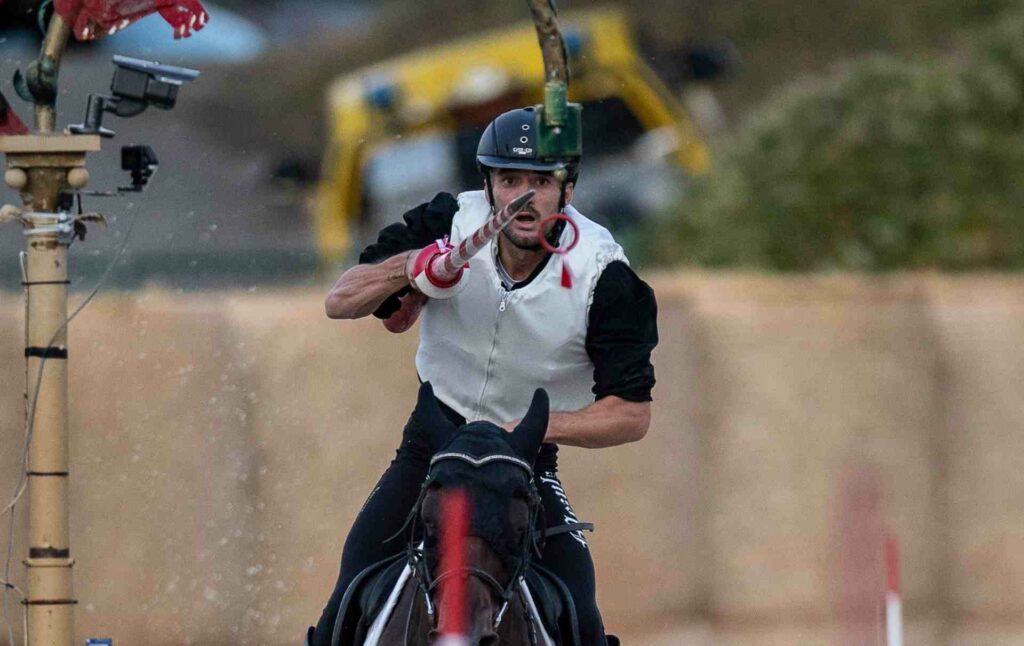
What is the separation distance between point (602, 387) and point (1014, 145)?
8.64 meters

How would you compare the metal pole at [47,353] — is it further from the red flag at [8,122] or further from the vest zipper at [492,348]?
the vest zipper at [492,348]

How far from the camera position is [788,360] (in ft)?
31.3

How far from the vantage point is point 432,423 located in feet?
16.0

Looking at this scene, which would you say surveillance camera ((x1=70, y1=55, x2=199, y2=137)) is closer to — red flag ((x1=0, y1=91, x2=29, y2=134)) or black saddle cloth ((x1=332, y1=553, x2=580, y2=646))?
red flag ((x1=0, y1=91, x2=29, y2=134))

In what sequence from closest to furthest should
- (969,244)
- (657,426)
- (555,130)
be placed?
1. (555,130)
2. (657,426)
3. (969,244)

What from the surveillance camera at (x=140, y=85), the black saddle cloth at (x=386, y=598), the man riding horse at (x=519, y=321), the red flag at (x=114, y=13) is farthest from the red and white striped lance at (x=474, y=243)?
the red flag at (x=114, y=13)

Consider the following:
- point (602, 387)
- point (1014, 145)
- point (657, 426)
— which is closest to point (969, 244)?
point (1014, 145)

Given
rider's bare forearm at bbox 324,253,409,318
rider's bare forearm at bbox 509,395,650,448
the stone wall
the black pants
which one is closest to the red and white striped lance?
rider's bare forearm at bbox 324,253,409,318

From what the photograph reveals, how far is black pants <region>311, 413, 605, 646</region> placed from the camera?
5.57 meters

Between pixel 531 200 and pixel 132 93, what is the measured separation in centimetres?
139

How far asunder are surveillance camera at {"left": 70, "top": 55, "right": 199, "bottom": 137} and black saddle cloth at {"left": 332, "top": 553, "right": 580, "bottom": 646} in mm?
1604

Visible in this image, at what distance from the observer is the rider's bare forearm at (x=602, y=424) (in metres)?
5.21

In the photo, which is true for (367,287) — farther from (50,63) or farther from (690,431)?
(690,431)

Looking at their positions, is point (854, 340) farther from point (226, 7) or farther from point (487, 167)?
point (226, 7)
